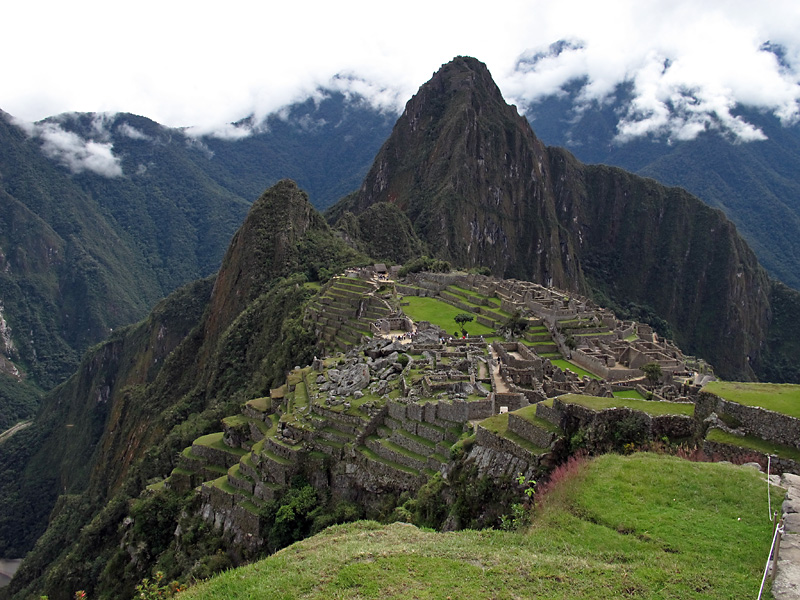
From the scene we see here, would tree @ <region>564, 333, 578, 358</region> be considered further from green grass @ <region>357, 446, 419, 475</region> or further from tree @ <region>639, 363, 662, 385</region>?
green grass @ <region>357, 446, 419, 475</region>

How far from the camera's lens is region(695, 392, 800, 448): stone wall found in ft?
43.2

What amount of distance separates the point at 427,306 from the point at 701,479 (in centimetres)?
6157

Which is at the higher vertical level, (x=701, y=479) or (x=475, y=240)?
(x=475, y=240)

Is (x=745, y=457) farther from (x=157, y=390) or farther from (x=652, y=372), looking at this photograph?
(x=157, y=390)

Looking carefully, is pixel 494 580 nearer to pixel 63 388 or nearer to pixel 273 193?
pixel 273 193

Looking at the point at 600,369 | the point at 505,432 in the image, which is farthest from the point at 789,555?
the point at 600,369

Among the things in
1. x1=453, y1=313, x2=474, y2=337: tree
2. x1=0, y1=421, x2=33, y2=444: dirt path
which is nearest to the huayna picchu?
x1=453, y1=313, x2=474, y2=337: tree

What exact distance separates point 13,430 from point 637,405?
517 feet

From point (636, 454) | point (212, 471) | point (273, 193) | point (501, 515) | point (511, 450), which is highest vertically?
point (273, 193)

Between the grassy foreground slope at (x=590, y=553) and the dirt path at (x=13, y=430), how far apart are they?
474 ft

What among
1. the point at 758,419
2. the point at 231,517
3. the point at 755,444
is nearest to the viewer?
the point at 755,444

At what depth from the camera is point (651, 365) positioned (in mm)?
48969

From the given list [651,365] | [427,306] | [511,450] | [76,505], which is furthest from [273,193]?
[511,450]

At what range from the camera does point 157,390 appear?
9906 cm
